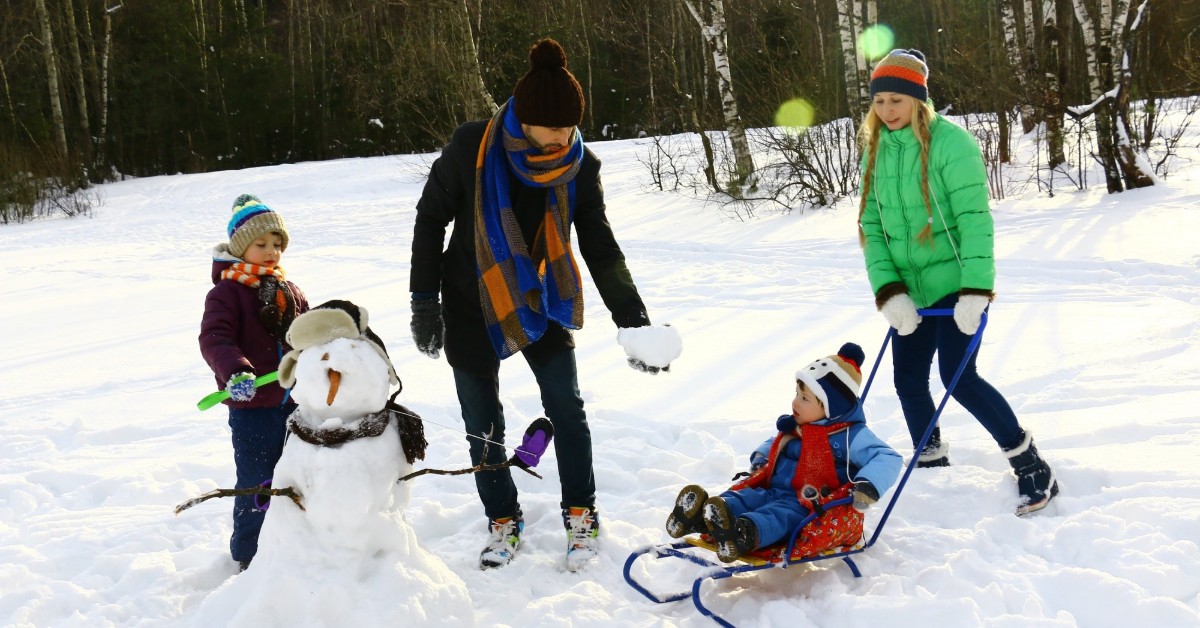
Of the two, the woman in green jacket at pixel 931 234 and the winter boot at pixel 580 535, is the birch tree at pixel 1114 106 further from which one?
the winter boot at pixel 580 535

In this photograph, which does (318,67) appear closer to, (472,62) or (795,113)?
(472,62)

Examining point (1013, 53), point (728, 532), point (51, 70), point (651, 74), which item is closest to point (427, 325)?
point (728, 532)

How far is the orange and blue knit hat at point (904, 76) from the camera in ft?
10.8

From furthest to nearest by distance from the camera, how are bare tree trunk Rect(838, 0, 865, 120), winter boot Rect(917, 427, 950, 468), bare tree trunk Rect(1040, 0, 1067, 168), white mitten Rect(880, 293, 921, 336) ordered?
1. bare tree trunk Rect(838, 0, 865, 120)
2. bare tree trunk Rect(1040, 0, 1067, 168)
3. winter boot Rect(917, 427, 950, 468)
4. white mitten Rect(880, 293, 921, 336)

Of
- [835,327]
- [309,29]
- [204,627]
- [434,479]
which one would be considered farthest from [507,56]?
[204,627]

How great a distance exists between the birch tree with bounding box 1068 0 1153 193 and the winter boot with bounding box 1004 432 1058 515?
26.8 feet

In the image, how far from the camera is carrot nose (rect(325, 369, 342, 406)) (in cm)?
242

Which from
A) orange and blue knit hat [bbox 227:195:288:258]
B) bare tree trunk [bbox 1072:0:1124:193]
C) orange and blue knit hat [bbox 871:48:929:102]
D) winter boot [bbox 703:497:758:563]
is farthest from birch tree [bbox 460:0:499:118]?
winter boot [bbox 703:497:758:563]

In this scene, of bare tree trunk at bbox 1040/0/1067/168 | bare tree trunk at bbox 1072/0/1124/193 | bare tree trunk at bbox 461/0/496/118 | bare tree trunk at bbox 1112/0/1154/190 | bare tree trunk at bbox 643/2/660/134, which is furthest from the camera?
bare tree trunk at bbox 643/2/660/134

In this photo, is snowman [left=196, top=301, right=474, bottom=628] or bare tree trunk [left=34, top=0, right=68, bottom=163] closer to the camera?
snowman [left=196, top=301, right=474, bottom=628]

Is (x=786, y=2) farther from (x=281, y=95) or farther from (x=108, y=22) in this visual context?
(x=108, y=22)

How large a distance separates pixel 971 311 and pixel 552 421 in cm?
160

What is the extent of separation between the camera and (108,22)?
79.7 ft

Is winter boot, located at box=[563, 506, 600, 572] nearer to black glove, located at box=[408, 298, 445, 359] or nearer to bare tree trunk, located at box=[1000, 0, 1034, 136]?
black glove, located at box=[408, 298, 445, 359]
